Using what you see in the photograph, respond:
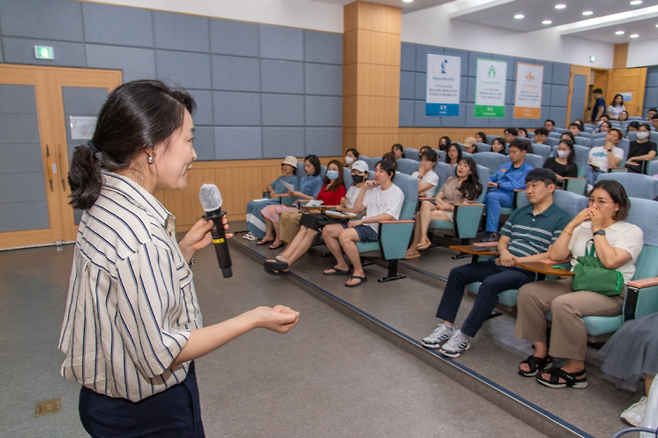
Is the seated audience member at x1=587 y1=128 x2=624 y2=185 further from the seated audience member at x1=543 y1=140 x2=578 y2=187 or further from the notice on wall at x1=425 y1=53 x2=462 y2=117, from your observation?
the notice on wall at x1=425 y1=53 x2=462 y2=117

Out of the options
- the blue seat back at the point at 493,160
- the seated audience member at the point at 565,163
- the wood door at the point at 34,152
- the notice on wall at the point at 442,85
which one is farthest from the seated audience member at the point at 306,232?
the notice on wall at the point at 442,85

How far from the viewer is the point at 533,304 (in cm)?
254

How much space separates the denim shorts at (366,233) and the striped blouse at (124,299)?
3.24 m

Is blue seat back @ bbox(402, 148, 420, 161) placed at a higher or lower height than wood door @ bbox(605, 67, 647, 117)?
lower

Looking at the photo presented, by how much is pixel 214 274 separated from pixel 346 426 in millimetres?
2704

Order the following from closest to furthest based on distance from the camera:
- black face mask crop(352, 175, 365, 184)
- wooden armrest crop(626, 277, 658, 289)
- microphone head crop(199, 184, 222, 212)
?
microphone head crop(199, 184, 222, 212)
wooden armrest crop(626, 277, 658, 289)
black face mask crop(352, 175, 365, 184)

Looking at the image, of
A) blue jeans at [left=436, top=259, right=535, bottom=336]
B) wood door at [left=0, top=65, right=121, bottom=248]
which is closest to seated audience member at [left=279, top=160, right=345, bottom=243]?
blue jeans at [left=436, top=259, right=535, bottom=336]

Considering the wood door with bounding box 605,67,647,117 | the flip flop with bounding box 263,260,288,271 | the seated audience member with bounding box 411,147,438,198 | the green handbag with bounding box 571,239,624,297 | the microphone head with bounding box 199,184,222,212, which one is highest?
the wood door with bounding box 605,67,647,117

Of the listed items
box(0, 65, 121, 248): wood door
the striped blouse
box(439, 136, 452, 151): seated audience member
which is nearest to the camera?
the striped blouse

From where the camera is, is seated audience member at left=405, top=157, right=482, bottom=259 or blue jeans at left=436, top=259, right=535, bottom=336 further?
seated audience member at left=405, top=157, right=482, bottom=259

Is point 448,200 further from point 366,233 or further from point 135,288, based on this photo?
point 135,288

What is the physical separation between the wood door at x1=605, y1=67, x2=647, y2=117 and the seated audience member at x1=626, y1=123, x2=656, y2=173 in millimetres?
6240

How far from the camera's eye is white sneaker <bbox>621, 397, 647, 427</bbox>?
206 centimetres

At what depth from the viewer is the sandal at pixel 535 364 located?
250cm
